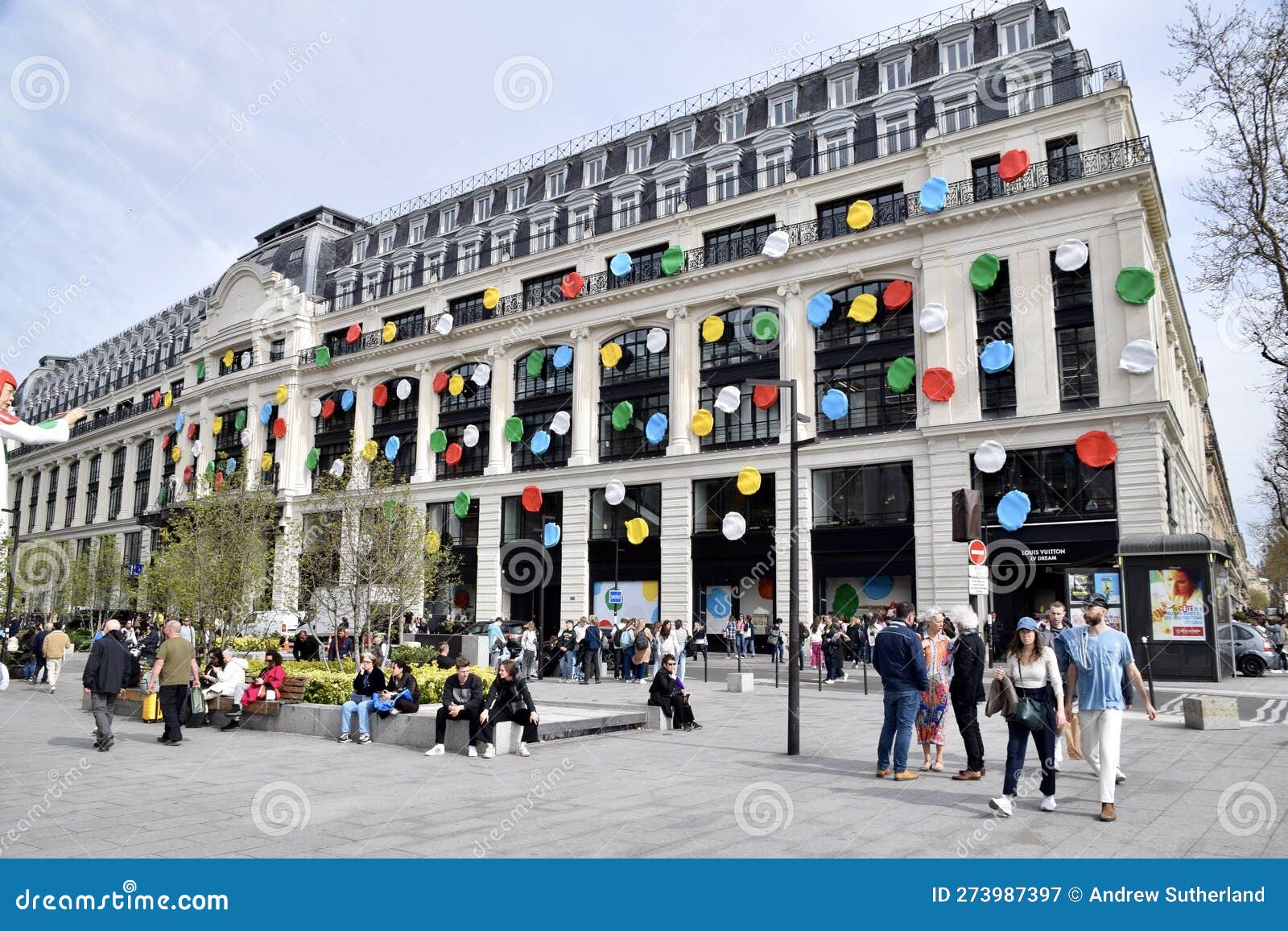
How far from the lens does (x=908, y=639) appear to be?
9.86 metres

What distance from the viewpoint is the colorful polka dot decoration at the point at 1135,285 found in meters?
27.8

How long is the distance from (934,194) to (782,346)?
7.51 metres

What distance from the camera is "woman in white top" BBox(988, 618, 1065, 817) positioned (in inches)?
320

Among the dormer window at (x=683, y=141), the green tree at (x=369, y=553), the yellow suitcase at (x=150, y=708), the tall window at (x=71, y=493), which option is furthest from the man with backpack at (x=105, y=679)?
the tall window at (x=71, y=493)

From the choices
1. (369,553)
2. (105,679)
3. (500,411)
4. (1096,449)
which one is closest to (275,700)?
(105,679)

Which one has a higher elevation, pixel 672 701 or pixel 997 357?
pixel 997 357

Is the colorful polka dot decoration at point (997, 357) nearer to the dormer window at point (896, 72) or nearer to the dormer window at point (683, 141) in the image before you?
the dormer window at point (896, 72)

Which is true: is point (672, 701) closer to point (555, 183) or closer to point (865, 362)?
point (865, 362)

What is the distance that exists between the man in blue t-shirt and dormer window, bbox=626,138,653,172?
121 feet

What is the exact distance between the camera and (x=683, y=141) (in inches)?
1624

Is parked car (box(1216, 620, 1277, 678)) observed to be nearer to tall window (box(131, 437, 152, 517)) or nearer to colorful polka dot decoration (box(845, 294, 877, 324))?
colorful polka dot decoration (box(845, 294, 877, 324))

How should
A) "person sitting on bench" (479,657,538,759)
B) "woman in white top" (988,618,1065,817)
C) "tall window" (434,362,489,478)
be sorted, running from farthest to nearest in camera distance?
"tall window" (434,362,489,478) < "person sitting on bench" (479,657,538,759) < "woman in white top" (988,618,1065,817)

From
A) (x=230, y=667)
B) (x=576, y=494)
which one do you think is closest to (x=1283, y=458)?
(x=576, y=494)

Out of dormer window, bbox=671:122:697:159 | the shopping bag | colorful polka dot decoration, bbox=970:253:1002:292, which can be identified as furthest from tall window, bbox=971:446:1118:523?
the shopping bag
